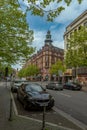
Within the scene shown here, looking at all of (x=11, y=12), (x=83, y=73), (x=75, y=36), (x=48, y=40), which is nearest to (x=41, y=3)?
(x=11, y=12)

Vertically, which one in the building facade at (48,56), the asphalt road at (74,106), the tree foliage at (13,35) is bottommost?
the asphalt road at (74,106)

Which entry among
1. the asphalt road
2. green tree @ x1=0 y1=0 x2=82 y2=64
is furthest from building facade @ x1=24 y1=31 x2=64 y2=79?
the asphalt road

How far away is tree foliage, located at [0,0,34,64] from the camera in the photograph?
17.9 m

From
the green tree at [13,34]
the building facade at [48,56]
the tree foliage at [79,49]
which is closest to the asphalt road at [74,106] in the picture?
the green tree at [13,34]

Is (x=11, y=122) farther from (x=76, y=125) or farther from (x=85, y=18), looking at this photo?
(x=85, y=18)

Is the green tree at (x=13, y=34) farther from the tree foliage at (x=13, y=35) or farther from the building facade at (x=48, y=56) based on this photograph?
the building facade at (x=48, y=56)

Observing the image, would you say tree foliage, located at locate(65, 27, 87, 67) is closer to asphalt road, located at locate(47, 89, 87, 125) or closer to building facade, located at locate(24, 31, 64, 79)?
asphalt road, located at locate(47, 89, 87, 125)

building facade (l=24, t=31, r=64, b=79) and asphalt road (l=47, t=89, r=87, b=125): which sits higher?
building facade (l=24, t=31, r=64, b=79)

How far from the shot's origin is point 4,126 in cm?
835

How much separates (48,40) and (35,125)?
115 meters

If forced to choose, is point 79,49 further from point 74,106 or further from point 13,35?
point 74,106

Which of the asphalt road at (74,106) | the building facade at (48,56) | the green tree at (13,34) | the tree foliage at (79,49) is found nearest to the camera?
the asphalt road at (74,106)

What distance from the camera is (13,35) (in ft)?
69.1

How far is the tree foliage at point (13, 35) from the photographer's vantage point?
17923mm
